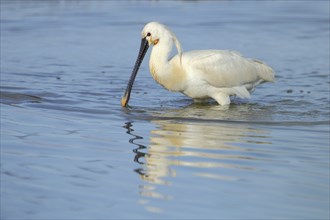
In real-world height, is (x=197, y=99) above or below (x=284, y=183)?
below

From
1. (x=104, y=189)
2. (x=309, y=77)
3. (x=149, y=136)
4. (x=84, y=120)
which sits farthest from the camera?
(x=309, y=77)

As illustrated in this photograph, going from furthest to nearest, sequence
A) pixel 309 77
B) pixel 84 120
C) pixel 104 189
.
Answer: pixel 309 77 → pixel 84 120 → pixel 104 189

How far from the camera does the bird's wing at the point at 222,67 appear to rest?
1175 cm

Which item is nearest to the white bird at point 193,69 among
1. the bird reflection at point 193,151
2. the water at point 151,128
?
the water at point 151,128

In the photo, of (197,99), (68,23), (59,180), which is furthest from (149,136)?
(68,23)

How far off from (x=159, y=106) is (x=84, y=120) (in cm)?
173

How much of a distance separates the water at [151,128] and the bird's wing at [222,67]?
321 millimetres

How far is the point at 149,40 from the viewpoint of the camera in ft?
39.0

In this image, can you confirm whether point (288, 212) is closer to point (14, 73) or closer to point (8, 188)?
point (8, 188)

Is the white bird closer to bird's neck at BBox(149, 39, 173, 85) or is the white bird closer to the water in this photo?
bird's neck at BBox(149, 39, 173, 85)

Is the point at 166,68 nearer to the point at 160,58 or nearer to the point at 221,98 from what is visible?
the point at 160,58

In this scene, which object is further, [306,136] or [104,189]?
[306,136]

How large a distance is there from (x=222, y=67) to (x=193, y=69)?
425mm

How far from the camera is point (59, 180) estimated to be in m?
7.56
